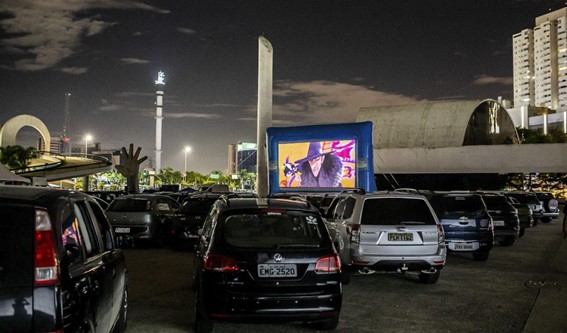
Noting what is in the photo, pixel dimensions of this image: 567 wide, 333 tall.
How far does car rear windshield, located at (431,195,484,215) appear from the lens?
42.4 ft

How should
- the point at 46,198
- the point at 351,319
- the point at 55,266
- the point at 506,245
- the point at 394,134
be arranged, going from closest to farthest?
the point at 55,266
the point at 46,198
the point at 351,319
the point at 506,245
the point at 394,134

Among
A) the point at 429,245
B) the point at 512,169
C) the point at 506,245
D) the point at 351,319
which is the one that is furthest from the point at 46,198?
the point at 512,169

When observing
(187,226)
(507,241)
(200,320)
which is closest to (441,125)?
(507,241)

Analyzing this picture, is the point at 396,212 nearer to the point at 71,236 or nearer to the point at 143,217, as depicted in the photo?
the point at 71,236

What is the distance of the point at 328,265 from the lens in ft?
19.8

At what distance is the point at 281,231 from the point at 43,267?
4829mm

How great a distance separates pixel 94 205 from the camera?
212 inches

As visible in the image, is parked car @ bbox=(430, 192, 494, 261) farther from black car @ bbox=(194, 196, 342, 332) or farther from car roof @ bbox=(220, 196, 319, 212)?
black car @ bbox=(194, 196, 342, 332)

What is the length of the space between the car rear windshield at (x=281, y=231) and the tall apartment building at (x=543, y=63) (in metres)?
172

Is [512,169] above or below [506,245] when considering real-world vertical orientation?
above

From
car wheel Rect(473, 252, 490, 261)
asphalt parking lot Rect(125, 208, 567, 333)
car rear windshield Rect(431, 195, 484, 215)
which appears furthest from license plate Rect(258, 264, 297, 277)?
car wheel Rect(473, 252, 490, 261)

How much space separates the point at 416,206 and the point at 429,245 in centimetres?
78

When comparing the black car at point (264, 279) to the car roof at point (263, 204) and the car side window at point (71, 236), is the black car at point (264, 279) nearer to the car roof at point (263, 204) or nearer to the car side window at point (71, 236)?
the car roof at point (263, 204)

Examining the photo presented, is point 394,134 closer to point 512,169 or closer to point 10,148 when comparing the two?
point 512,169
